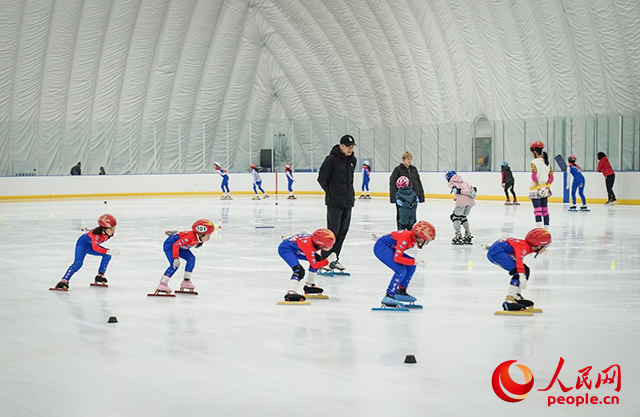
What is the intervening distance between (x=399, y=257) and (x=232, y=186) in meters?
33.4

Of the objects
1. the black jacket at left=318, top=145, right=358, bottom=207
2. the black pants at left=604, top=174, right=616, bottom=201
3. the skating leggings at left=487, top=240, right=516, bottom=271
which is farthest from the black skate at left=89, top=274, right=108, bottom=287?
the black pants at left=604, top=174, right=616, bottom=201

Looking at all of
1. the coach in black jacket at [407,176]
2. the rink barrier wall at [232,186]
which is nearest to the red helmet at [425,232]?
the coach in black jacket at [407,176]

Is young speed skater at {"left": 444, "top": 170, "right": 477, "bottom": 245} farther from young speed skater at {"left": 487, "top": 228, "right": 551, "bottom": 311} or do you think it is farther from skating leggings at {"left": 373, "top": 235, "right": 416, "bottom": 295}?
young speed skater at {"left": 487, "top": 228, "right": 551, "bottom": 311}

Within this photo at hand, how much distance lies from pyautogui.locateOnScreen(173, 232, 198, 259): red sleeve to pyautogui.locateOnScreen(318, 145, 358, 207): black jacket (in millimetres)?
2225

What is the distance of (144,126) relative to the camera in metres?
44.8

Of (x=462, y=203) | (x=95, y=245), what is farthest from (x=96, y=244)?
(x=462, y=203)

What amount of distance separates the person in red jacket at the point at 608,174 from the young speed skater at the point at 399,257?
60.7ft

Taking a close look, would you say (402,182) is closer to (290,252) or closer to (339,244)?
(339,244)

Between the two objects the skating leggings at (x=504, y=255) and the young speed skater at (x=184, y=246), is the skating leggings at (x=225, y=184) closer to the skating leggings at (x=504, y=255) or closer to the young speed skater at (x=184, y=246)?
the young speed skater at (x=184, y=246)

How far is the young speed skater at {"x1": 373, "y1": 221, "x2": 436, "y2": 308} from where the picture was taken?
7.63 meters

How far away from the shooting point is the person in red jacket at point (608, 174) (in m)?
24.9

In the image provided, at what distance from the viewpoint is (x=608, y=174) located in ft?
82.5

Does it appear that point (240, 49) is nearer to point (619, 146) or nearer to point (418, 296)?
point (619, 146)

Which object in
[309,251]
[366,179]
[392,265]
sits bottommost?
[392,265]
